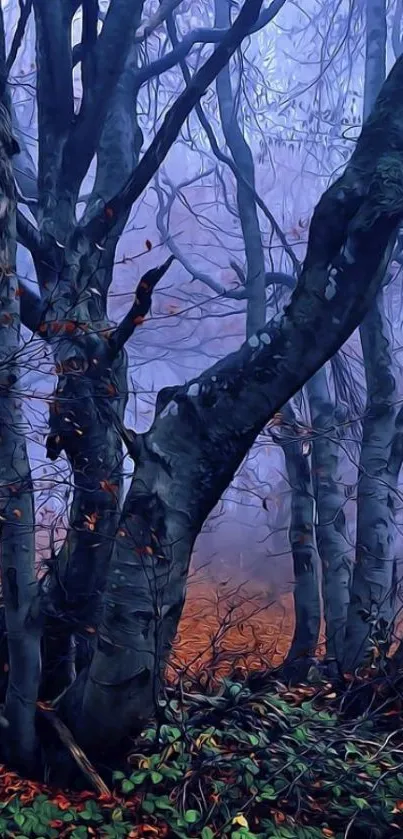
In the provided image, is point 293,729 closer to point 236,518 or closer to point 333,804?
point 333,804

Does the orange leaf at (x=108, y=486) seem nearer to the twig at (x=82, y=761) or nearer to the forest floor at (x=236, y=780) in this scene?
the forest floor at (x=236, y=780)

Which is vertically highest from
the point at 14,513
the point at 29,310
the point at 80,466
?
the point at 29,310

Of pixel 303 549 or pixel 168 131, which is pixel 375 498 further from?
pixel 168 131

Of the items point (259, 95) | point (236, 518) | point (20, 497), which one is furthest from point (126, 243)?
point (20, 497)

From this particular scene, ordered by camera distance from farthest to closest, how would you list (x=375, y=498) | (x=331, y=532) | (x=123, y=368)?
1. (x=331, y=532)
2. (x=375, y=498)
3. (x=123, y=368)

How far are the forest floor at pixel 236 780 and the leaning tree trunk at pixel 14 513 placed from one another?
1.25 ft

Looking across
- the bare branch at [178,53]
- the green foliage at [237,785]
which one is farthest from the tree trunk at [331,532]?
the bare branch at [178,53]

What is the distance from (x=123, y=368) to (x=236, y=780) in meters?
2.12

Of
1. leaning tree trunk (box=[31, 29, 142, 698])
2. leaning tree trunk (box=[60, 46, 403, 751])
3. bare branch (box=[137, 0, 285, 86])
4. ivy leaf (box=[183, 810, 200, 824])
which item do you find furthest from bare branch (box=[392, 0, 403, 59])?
ivy leaf (box=[183, 810, 200, 824])

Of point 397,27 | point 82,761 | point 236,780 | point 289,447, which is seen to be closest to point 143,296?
point 82,761

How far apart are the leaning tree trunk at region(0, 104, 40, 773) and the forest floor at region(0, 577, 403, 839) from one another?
38 cm

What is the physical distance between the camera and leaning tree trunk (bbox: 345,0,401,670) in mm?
5184

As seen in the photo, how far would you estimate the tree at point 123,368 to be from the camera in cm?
335

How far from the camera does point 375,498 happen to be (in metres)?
5.38
